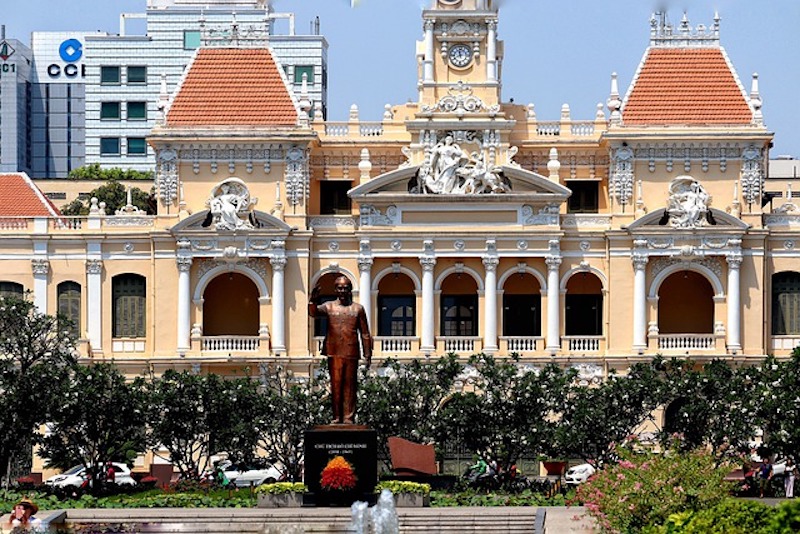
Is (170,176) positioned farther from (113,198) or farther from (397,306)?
(113,198)

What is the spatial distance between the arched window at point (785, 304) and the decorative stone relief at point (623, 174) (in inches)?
269

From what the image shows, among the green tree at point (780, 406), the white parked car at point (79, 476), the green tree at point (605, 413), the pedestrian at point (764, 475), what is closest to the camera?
the pedestrian at point (764, 475)

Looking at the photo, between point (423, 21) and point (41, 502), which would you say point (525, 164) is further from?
point (41, 502)

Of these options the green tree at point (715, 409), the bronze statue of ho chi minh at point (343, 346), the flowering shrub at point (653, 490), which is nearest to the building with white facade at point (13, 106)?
the green tree at point (715, 409)

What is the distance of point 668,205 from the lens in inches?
3546

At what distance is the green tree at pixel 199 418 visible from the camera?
76000 mm

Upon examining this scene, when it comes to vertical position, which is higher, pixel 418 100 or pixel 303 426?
pixel 418 100

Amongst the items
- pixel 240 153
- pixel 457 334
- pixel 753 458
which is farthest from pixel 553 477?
pixel 240 153

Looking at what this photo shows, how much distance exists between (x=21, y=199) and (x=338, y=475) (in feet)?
132

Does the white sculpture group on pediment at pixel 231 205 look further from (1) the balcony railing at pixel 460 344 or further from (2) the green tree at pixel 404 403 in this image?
(2) the green tree at pixel 404 403

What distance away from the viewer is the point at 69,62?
164750 mm

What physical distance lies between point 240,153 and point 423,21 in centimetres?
917

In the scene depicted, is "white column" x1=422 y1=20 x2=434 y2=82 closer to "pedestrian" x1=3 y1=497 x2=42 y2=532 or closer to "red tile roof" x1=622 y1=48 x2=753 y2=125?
"red tile roof" x1=622 y1=48 x2=753 y2=125

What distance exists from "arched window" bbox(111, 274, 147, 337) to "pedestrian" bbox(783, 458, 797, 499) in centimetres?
2982
